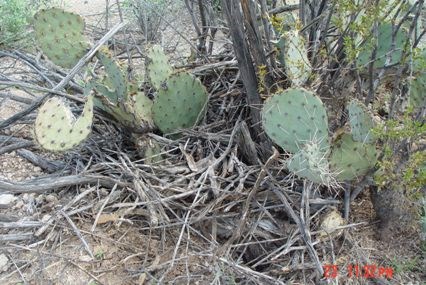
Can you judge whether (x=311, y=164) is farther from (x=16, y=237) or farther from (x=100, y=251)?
(x=16, y=237)

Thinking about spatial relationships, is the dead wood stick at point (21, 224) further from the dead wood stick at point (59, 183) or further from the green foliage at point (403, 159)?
the green foliage at point (403, 159)

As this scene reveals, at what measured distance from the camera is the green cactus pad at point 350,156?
2393mm

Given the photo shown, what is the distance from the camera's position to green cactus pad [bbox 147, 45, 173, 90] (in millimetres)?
2861

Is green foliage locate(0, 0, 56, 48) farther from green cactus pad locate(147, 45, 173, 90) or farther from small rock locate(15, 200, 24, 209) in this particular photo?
small rock locate(15, 200, 24, 209)

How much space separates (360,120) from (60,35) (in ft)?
5.39

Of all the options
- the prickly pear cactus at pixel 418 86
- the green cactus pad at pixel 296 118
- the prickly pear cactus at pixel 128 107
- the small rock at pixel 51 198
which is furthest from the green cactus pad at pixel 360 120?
the small rock at pixel 51 198

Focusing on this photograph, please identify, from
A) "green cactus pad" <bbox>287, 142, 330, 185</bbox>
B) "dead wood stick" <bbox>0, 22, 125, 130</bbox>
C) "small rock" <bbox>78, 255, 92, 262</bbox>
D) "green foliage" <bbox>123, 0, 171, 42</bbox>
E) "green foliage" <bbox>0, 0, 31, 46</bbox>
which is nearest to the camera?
"green cactus pad" <bbox>287, 142, 330, 185</bbox>

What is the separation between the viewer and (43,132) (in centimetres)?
249

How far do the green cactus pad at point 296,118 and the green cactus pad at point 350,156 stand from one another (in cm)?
10

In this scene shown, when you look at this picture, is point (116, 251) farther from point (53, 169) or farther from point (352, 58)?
point (352, 58)

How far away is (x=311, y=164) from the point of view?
7.02ft

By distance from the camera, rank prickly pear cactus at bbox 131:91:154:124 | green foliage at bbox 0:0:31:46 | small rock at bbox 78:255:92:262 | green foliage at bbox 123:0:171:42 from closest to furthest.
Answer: small rock at bbox 78:255:92:262 → prickly pear cactus at bbox 131:91:154:124 → green foliage at bbox 123:0:171:42 → green foliage at bbox 0:0:31:46

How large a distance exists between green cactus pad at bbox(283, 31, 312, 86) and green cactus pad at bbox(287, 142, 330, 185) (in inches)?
13.9

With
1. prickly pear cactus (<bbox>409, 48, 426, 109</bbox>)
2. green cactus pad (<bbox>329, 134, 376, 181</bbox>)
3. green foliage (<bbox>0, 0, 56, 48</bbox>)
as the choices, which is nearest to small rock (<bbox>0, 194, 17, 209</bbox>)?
green cactus pad (<bbox>329, 134, 376, 181</bbox>)
